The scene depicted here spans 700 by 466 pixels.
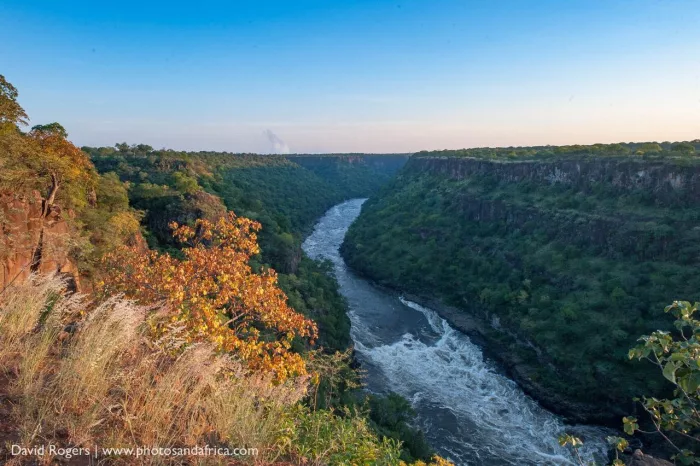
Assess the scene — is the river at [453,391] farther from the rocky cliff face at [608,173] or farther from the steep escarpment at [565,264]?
the rocky cliff face at [608,173]

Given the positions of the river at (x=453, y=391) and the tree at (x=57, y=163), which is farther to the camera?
the river at (x=453, y=391)

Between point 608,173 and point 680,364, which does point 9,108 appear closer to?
point 680,364

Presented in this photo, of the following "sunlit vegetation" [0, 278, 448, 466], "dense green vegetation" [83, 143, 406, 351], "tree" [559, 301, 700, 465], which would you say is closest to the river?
"dense green vegetation" [83, 143, 406, 351]

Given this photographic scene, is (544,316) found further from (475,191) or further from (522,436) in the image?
(475,191)

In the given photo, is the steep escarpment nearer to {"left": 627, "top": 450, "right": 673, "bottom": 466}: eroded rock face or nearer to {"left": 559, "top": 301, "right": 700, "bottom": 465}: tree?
{"left": 627, "top": 450, "right": 673, "bottom": 466}: eroded rock face

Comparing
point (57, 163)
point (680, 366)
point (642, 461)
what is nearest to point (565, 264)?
point (642, 461)

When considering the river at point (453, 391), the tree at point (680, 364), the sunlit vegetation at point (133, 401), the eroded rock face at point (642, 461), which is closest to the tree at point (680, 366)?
the tree at point (680, 364)

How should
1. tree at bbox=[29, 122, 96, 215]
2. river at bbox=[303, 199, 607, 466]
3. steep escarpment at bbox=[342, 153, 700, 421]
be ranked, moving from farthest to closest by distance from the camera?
1. steep escarpment at bbox=[342, 153, 700, 421]
2. river at bbox=[303, 199, 607, 466]
3. tree at bbox=[29, 122, 96, 215]
